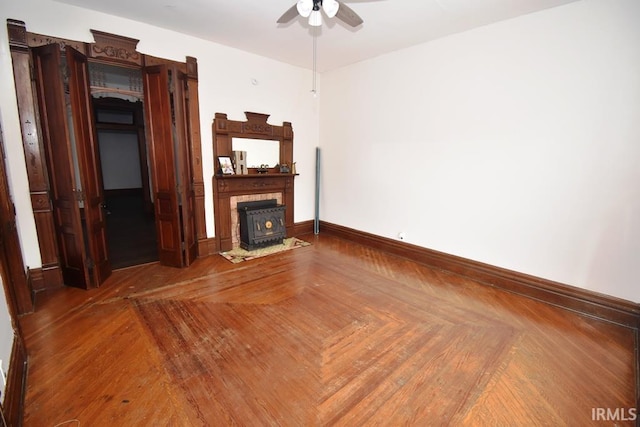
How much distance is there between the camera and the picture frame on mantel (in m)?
4.44

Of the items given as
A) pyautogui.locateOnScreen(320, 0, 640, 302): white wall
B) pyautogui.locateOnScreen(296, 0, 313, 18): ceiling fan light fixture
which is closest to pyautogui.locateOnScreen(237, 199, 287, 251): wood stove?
pyautogui.locateOnScreen(320, 0, 640, 302): white wall

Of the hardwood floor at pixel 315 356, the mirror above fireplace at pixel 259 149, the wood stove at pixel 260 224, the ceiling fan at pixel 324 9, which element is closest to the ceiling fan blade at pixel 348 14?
the ceiling fan at pixel 324 9

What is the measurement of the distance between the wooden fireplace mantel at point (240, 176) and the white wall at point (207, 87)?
11cm

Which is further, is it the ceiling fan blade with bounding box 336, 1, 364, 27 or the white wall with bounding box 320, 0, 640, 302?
the white wall with bounding box 320, 0, 640, 302

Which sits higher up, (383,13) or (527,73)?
(383,13)

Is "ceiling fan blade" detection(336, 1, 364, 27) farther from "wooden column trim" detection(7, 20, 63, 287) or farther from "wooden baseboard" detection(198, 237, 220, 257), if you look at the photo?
"wooden baseboard" detection(198, 237, 220, 257)

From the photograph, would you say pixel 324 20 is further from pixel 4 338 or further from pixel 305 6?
pixel 4 338

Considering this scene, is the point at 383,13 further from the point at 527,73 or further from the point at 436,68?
the point at 527,73

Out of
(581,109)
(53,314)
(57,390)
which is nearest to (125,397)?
(57,390)

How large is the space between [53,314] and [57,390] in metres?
1.22

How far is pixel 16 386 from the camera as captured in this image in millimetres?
1751

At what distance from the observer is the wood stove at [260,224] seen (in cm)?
470

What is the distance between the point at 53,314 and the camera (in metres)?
2.73

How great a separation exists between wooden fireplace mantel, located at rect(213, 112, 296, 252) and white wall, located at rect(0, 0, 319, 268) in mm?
110
